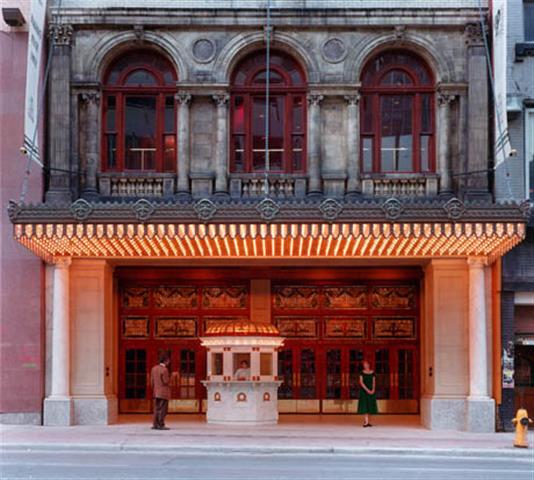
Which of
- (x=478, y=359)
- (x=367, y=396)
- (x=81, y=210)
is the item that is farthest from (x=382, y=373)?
(x=81, y=210)

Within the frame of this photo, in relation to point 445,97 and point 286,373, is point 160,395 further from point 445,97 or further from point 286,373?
point 445,97

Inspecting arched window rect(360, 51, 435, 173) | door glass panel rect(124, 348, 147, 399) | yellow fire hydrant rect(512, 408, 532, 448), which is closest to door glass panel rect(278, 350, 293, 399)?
door glass panel rect(124, 348, 147, 399)

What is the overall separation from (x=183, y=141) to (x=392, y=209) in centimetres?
682

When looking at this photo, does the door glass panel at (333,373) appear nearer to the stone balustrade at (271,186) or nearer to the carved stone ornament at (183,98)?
the stone balustrade at (271,186)

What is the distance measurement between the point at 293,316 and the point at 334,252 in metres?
4.11

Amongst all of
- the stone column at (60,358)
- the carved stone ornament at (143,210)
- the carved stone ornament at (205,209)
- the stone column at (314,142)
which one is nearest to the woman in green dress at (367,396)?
the stone column at (314,142)

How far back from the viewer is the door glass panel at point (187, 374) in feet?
107

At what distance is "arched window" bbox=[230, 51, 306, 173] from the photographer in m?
30.0

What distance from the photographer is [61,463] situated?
66.7 ft

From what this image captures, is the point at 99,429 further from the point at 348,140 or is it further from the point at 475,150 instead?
the point at 475,150

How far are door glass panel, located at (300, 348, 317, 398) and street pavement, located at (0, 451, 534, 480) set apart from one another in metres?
9.74

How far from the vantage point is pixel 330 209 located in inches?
995

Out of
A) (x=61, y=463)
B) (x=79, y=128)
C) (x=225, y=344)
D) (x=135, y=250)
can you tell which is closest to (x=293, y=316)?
(x=225, y=344)

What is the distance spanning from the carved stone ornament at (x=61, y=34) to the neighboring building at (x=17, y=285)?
73 cm
